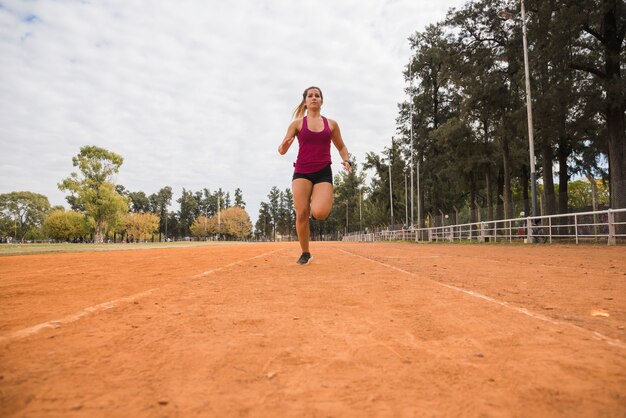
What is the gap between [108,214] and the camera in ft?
155

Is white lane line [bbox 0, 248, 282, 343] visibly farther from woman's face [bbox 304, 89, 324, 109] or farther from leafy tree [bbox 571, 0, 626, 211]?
leafy tree [bbox 571, 0, 626, 211]

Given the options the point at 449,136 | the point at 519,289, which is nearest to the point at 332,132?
the point at 519,289

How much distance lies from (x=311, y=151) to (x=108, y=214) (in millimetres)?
48191

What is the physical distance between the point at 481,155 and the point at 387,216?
4317 centimetres

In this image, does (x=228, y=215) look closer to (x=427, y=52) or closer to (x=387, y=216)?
(x=387, y=216)

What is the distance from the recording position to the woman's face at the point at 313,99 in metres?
6.22

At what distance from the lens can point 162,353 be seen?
1665 millimetres

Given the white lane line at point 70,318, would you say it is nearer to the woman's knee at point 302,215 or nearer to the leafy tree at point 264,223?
the woman's knee at point 302,215

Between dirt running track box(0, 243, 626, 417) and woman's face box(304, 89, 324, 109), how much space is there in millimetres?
3908

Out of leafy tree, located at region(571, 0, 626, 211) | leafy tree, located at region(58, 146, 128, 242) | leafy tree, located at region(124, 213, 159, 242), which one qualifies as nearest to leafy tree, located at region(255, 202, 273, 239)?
leafy tree, located at region(124, 213, 159, 242)

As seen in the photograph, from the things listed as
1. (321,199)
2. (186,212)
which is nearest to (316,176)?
(321,199)

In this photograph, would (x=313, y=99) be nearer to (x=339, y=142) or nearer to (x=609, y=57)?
(x=339, y=142)

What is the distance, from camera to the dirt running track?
120cm

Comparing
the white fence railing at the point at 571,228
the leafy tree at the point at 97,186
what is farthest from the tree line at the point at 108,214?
the white fence railing at the point at 571,228
